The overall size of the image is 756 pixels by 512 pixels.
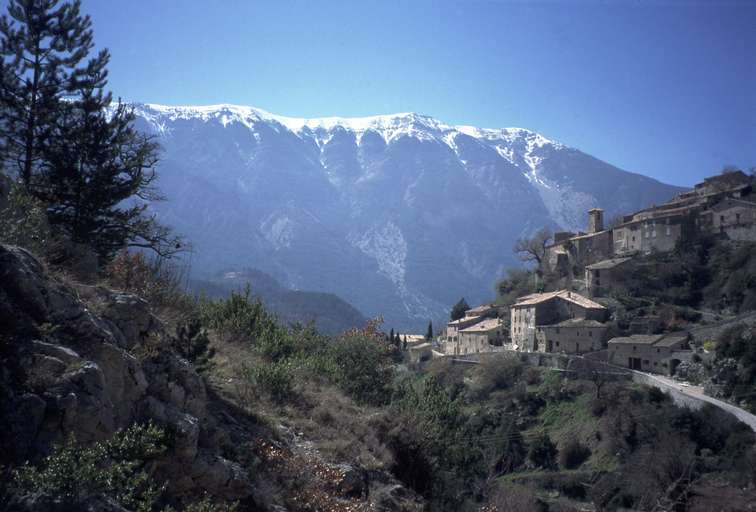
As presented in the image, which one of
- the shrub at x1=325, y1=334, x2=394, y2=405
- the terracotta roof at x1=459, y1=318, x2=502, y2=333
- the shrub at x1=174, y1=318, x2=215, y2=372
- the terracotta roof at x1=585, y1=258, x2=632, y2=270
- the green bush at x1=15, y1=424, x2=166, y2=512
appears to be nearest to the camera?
the green bush at x1=15, y1=424, x2=166, y2=512

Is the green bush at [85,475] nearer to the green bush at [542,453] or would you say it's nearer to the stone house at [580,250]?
the green bush at [542,453]

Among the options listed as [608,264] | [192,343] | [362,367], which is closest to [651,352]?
[608,264]

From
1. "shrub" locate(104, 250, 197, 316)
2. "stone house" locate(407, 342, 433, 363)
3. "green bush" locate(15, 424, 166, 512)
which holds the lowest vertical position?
"stone house" locate(407, 342, 433, 363)

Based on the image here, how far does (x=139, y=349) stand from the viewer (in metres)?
8.05

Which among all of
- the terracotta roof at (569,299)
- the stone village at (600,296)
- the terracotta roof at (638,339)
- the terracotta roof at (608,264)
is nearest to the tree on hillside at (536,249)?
the stone village at (600,296)

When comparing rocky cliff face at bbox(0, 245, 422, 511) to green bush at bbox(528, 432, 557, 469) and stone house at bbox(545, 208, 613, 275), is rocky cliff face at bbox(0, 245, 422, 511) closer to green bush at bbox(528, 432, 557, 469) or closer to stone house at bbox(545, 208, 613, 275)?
green bush at bbox(528, 432, 557, 469)

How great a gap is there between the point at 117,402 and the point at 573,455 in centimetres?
3939

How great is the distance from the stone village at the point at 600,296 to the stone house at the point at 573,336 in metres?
0.09

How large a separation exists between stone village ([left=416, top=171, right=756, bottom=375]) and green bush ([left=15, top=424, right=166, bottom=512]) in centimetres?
5056

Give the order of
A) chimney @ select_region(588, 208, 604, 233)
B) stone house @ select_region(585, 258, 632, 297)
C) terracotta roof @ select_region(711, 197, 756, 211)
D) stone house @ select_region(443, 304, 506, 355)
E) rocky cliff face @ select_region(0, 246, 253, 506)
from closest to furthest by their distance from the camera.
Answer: rocky cliff face @ select_region(0, 246, 253, 506), terracotta roof @ select_region(711, 197, 756, 211), stone house @ select_region(585, 258, 632, 297), stone house @ select_region(443, 304, 506, 355), chimney @ select_region(588, 208, 604, 233)

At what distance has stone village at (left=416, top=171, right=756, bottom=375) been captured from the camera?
170 ft

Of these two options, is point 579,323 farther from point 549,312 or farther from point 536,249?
point 536,249

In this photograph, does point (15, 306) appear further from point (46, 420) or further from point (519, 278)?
point (519, 278)

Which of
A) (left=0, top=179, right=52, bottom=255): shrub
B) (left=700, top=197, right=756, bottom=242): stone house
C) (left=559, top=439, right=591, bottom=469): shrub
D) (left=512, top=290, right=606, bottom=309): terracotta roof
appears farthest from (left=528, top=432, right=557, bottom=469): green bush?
(left=0, top=179, right=52, bottom=255): shrub
